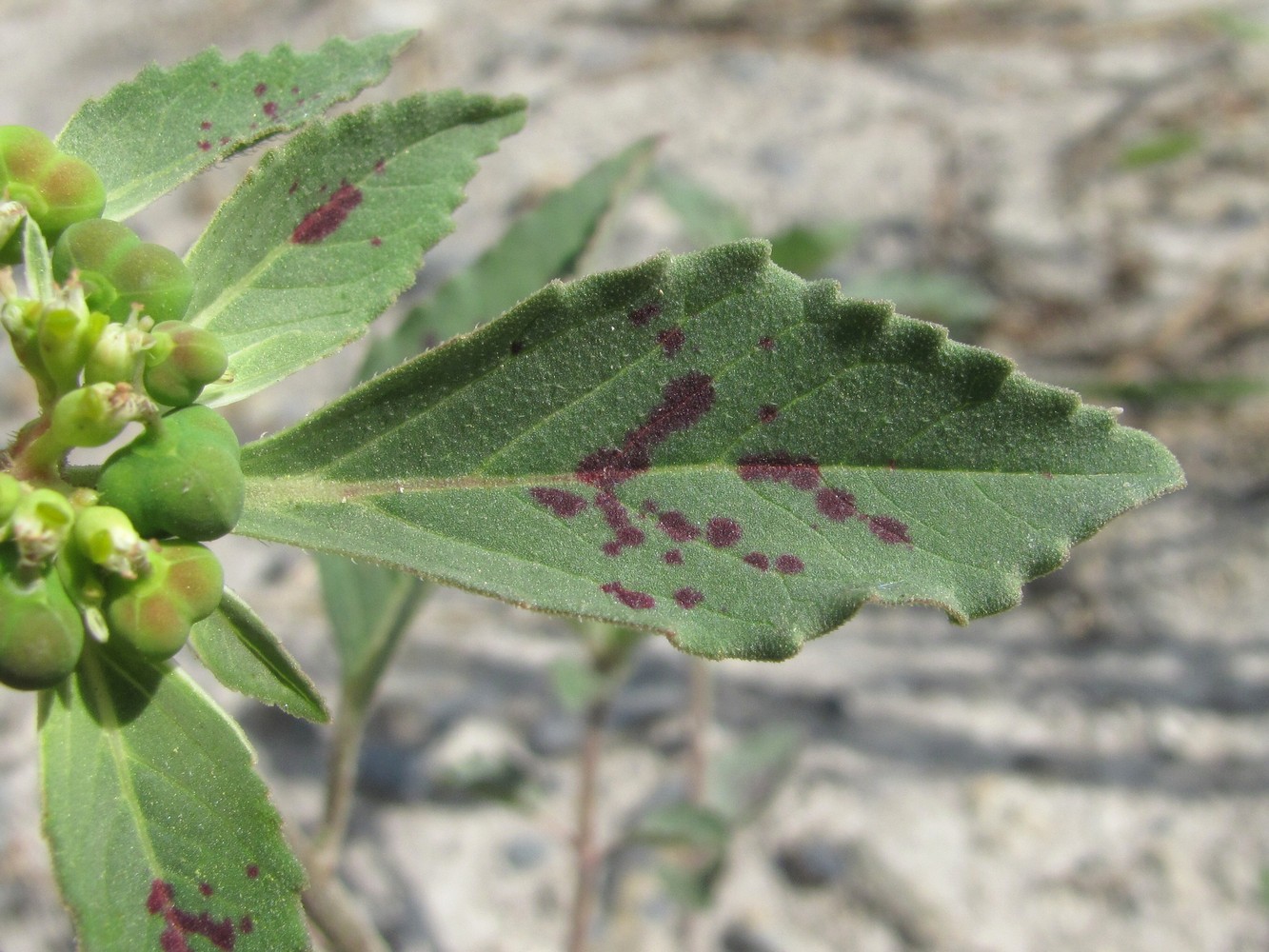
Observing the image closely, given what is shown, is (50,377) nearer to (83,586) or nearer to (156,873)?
(83,586)

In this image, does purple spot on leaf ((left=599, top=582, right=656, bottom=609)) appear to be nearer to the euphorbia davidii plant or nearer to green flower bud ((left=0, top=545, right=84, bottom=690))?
the euphorbia davidii plant

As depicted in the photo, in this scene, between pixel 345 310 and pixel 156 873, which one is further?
pixel 345 310

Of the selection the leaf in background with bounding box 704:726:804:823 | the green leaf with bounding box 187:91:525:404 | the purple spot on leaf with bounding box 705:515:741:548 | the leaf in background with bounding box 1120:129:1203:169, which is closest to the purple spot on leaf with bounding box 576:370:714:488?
the purple spot on leaf with bounding box 705:515:741:548

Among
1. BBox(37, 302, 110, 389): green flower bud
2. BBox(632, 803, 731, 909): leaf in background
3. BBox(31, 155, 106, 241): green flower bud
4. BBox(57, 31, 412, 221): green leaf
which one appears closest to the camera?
BBox(37, 302, 110, 389): green flower bud

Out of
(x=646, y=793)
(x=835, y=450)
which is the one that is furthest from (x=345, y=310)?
(x=646, y=793)

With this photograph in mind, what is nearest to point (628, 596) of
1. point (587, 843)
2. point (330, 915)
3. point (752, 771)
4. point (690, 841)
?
point (330, 915)

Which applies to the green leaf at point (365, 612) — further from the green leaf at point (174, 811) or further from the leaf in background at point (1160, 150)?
the leaf in background at point (1160, 150)
